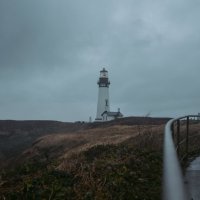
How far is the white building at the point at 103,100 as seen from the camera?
69250 mm

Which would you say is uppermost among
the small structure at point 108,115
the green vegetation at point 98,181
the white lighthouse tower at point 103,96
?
the white lighthouse tower at point 103,96

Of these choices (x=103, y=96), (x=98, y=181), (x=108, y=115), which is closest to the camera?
(x=98, y=181)

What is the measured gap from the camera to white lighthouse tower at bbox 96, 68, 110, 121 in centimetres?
7025

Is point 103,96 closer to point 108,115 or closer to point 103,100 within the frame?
point 103,100

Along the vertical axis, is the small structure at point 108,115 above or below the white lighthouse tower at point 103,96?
below

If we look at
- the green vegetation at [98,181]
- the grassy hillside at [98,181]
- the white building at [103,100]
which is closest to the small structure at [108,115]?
the white building at [103,100]

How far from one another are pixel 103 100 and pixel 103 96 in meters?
0.60

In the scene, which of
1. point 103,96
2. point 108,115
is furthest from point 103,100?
point 108,115

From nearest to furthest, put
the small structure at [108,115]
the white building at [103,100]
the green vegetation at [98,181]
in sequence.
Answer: the green vegetation at [98,181], the small structure at [108,115], the white building at [103,100]

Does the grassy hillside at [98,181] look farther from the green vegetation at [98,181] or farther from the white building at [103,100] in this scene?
the white building at [103,100]

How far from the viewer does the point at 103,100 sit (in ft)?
233

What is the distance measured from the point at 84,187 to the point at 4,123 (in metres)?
68.9

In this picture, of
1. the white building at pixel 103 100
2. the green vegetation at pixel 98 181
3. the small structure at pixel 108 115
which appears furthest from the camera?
the white building at pixel 103 100

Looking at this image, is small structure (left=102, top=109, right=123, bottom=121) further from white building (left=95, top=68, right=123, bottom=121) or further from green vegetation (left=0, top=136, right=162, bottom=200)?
green vegetation (left=0, top=136, right=162, bottom=200)
